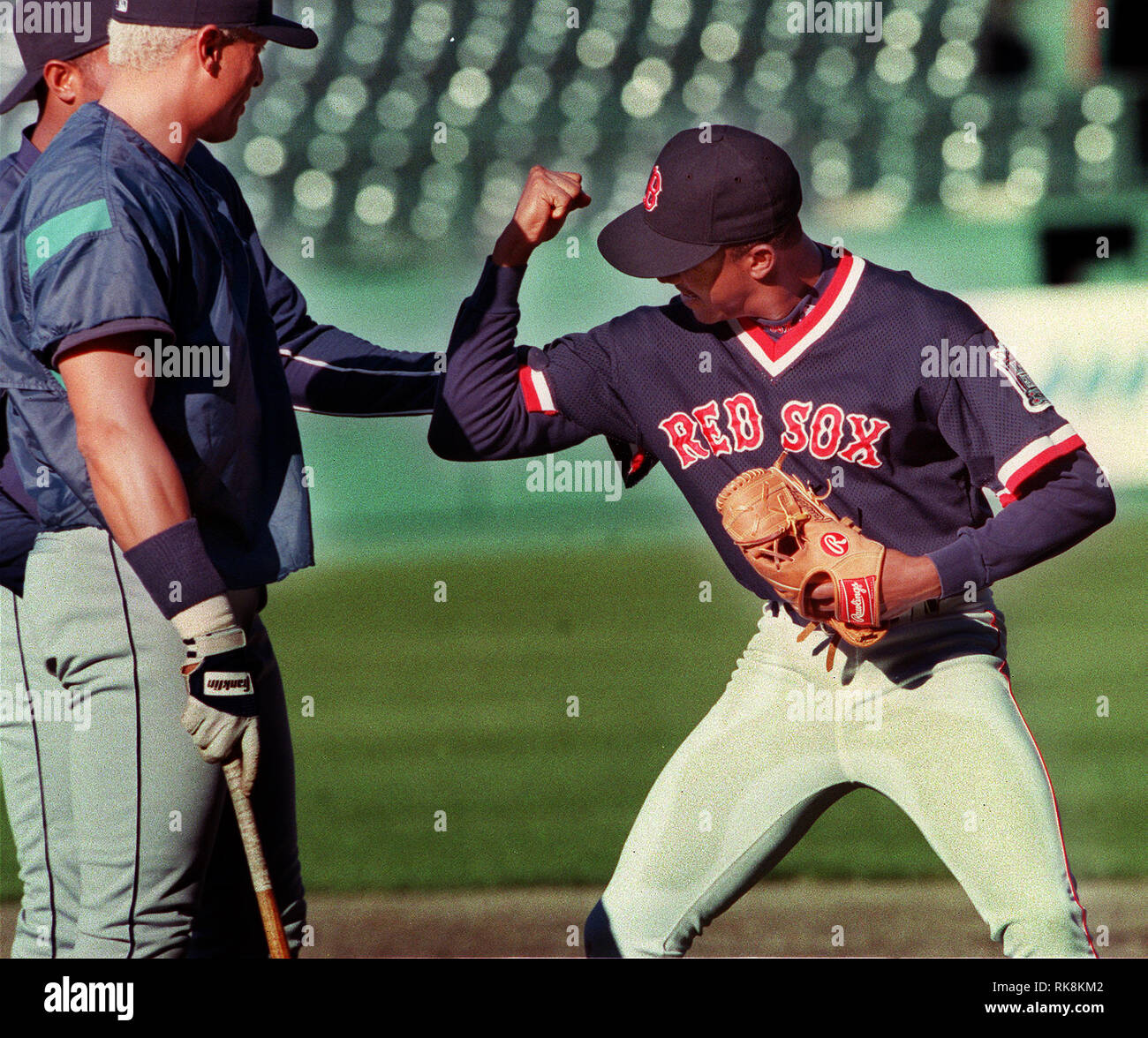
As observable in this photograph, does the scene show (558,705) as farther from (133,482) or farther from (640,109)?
(640,109)

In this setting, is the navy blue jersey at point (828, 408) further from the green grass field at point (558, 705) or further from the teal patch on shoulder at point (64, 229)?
the green grass field at point (558, 705)

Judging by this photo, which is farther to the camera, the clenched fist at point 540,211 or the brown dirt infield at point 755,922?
the brown dirt infield at point 755,922

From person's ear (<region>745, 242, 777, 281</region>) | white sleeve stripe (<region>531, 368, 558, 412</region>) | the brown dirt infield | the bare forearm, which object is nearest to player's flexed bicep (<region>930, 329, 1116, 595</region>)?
person's ear (<region>745, 242, 777, 281</region>)

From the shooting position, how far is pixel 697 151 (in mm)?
2826

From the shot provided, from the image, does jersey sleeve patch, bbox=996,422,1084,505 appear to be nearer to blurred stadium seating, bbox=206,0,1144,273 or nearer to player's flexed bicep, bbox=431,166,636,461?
player's flexed bicep, bbox=431,166,636,461

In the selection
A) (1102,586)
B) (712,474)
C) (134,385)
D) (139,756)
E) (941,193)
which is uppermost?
(941,193)

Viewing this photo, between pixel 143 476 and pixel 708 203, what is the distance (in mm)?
1116

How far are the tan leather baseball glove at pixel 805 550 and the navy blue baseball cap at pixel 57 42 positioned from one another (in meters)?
1.46

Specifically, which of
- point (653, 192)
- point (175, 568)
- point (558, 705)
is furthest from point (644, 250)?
point (558, 705)

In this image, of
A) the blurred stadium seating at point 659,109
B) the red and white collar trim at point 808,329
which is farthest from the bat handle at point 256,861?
the blurred stadium seating at point 659,109

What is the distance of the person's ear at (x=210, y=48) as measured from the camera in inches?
97.3
